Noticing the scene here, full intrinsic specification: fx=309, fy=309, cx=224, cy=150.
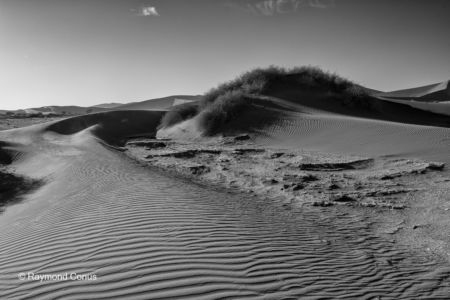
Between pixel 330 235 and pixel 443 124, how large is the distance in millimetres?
18379

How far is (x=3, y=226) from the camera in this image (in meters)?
5.73

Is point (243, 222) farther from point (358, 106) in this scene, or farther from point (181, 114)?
point (358, 106)

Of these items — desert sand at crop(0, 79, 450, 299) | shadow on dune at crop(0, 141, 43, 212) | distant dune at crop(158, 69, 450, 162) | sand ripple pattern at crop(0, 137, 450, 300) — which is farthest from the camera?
distant dune at crop(158, 69, 450, 162)

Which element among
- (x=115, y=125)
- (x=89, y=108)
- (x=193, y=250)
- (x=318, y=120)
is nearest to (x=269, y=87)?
(x=318, y=120)

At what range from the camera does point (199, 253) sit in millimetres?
3490

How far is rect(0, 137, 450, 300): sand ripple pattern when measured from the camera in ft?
9.59

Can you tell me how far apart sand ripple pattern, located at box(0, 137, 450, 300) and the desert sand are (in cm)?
2

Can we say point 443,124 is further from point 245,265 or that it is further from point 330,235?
point 245,265

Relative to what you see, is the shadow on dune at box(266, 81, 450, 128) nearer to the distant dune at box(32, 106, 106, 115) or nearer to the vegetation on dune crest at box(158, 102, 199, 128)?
the vegetation on dune crest at box(158, 102, 199, 128)

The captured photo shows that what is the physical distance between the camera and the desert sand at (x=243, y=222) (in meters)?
3.07

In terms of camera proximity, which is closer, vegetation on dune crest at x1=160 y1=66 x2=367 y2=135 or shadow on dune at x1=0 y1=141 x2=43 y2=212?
shadow on dune at x1=0 y1=141 x2=43 y2=212

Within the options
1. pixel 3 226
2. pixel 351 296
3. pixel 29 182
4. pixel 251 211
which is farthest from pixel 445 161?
pixel 29 182

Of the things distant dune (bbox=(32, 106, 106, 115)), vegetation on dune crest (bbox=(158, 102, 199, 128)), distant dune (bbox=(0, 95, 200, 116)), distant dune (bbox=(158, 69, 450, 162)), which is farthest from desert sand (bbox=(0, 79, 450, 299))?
distant dune (bbox=(32, 106, 106, 115))

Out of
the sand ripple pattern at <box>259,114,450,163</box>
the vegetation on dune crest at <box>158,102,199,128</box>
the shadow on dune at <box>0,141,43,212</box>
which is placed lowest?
the shadow on dune at <box>0,141,43,212</box>
